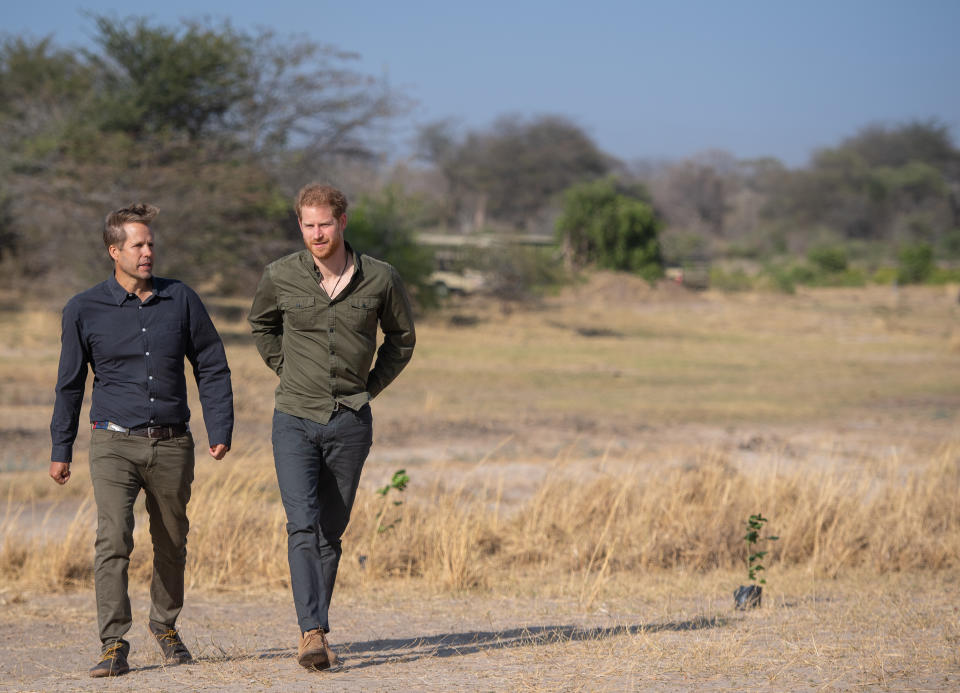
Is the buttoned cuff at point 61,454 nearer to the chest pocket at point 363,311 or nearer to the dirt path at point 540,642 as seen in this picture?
the dirt path at point 540,642

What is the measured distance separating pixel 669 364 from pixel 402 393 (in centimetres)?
686

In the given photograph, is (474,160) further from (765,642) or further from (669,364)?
(765,642)

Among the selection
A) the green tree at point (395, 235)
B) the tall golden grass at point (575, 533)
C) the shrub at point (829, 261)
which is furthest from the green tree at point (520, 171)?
the tall golden grass at point (575, 533)

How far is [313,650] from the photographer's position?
430cm

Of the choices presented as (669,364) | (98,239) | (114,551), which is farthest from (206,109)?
(114,551)

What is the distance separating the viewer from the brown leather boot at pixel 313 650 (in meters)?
4.30

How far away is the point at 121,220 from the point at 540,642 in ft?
8.56

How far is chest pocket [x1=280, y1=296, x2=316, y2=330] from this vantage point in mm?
4500

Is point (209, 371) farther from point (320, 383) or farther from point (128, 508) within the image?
point (128, 508)

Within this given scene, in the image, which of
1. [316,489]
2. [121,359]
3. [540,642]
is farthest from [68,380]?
[540,642]

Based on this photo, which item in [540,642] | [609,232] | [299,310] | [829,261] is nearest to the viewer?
[299,310]

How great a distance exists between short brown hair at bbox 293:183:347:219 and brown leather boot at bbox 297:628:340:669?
1626 millimetres

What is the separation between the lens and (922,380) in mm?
20000

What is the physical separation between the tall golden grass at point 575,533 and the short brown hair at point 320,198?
9.27 ft
